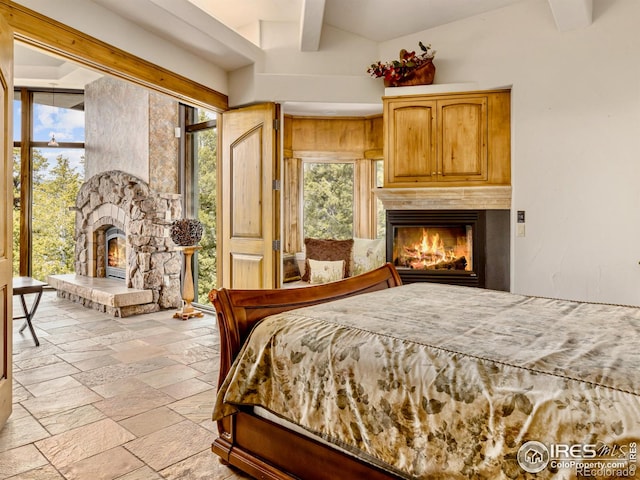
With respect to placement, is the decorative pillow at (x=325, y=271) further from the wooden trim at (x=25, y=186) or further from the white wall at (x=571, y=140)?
the wooden trim at (x=25, y=186)

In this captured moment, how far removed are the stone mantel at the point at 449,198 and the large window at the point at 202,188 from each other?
93.4 inches

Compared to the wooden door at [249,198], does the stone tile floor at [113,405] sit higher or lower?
lower

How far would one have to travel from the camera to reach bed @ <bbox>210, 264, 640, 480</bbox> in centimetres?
96

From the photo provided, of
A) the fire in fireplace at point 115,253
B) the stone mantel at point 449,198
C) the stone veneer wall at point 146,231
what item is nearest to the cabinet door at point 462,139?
the stone mantel at point 449,198

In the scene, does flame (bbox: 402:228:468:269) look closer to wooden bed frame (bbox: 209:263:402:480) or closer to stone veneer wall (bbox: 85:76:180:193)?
wooden bed frame (bbox: 209:263:402:480)

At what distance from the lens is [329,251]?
5055mm

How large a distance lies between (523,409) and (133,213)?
5.11 metres

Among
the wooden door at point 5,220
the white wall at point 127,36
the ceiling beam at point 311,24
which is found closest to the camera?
the wooden door at point 5,220

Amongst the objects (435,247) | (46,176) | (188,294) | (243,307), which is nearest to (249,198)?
(188,294)

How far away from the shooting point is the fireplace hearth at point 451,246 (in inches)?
148

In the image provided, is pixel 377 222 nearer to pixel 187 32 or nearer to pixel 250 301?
pixel 187 32

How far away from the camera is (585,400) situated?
955mm

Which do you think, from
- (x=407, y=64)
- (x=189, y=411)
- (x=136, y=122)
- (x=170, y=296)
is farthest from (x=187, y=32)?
(x=170, y=296)

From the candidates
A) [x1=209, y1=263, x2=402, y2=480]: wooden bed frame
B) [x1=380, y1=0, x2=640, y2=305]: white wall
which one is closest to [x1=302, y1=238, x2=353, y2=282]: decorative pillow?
[x1=380, y1=0, x2=640, y2=305]: white wall
